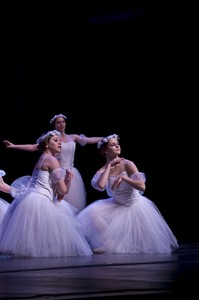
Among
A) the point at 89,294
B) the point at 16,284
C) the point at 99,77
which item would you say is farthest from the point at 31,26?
the point at 89,294

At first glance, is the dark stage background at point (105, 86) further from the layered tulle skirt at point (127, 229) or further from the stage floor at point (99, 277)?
the stage floor at point (99, 277)

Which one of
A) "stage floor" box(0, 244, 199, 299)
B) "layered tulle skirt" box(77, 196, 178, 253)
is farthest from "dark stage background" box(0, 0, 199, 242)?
"stage floor" box(0, 244, 199, 299)

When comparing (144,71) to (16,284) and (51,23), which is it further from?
(16,284)

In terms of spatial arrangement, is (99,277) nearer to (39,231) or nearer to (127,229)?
(39,231)

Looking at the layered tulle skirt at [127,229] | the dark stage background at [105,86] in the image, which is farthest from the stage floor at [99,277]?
the dark stage background at [105,86]

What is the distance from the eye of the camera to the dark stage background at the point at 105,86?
9000 millimetres

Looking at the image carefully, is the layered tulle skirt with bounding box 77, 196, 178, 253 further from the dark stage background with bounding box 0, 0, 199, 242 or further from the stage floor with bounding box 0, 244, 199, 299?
the dark stage background with bounding box 0, 0, 199, 242

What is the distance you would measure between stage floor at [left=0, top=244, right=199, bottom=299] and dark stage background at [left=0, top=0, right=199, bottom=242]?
3050 millimetres

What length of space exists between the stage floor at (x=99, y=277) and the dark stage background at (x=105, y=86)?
3050 mm

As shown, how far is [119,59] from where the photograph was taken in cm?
930

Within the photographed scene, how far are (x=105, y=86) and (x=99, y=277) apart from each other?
211 inches

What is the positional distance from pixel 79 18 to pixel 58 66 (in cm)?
66

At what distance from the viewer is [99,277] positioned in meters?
4.30

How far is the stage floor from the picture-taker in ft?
11.3
